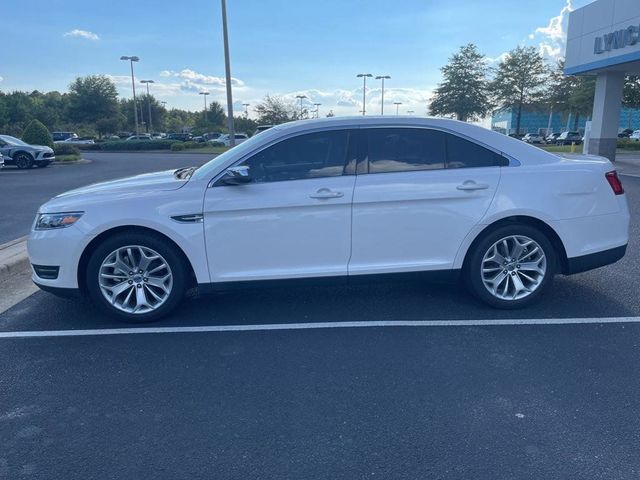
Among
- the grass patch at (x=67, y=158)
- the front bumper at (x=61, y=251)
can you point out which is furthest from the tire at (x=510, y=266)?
the grass patch at (x=67, y=158)

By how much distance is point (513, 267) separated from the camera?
195 inches

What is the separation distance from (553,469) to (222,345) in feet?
8.27

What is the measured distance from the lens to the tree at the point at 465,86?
50.9 m

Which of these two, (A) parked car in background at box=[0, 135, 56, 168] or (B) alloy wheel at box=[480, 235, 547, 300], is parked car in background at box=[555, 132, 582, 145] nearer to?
(A) parked car in background at box=[0, 135, 56, 168]

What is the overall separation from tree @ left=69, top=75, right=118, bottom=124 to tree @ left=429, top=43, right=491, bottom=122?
34975 mm

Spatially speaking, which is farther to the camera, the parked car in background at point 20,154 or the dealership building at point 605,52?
the parked car in background at point 20,154

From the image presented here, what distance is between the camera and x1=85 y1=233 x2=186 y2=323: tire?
4.64 meters

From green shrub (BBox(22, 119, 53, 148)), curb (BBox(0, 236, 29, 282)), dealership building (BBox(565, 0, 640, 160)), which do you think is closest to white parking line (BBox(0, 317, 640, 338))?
curb (BBox(0, 236, 29, 282))

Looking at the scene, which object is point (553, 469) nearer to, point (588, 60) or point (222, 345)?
point (222, 345)

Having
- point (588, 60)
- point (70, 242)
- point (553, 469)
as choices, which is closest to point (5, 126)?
point (588, 60)

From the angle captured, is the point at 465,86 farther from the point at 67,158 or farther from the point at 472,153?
the point at 472,153

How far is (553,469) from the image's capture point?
2750 millimetres

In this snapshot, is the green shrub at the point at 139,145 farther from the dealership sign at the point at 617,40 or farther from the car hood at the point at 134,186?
the car hood at the point at 134,186

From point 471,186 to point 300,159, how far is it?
4.92 feet
